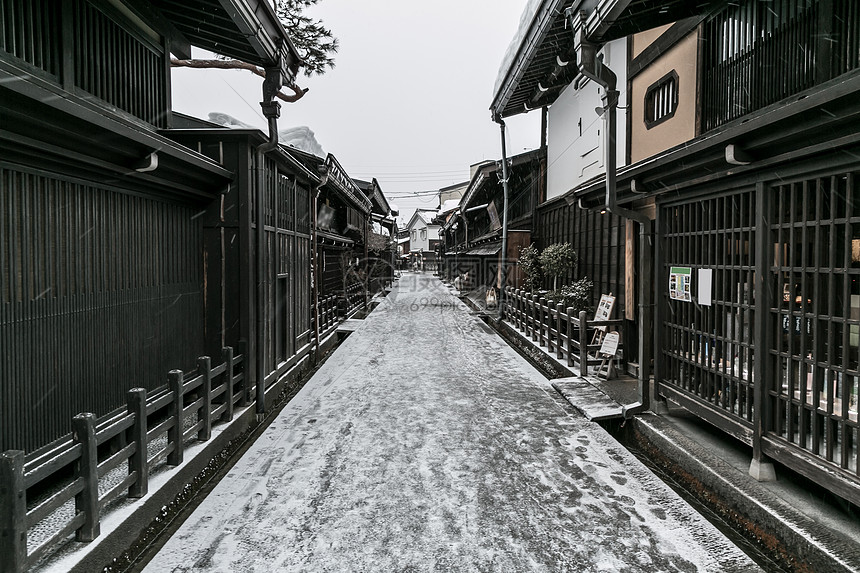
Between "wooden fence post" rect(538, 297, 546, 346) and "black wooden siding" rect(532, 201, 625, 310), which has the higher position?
"black wooden siding" rect(532, 201, 625, 310)

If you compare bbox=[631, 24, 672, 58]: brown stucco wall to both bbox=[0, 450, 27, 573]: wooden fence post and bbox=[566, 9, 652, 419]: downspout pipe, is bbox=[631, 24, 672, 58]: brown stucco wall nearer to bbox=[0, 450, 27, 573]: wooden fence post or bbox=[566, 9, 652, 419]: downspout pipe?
bbox=[566, 9, 652, 419]: downspout pipe

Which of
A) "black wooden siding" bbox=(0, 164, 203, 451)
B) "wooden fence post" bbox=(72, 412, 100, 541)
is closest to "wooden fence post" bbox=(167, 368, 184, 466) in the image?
"black wooden siding" bbox=(0, 164, 203, 451)

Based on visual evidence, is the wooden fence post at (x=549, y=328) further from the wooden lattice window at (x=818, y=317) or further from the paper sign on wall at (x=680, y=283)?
the wooden lattice window at (x=818, y=317)

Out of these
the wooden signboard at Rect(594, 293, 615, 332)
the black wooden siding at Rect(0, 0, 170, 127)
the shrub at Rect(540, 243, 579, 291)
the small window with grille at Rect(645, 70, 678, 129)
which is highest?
the small window with grille at Rect(645, 70, 678, 129)

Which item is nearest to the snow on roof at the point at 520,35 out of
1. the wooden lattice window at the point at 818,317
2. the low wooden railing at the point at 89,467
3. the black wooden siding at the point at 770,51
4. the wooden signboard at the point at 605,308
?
the black wooden siding at the point at 770,51

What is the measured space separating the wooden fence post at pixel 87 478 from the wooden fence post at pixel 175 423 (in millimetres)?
1365

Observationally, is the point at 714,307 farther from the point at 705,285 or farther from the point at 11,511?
the point at 11,511

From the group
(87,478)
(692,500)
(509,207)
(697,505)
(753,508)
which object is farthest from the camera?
(509,207)

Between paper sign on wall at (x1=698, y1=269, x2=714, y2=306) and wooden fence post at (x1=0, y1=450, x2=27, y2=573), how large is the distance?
651 centimetres

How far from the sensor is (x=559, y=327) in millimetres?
11516

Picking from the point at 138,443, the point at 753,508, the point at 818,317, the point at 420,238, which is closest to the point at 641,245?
the point at 818,317

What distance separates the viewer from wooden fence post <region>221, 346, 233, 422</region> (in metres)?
6.63

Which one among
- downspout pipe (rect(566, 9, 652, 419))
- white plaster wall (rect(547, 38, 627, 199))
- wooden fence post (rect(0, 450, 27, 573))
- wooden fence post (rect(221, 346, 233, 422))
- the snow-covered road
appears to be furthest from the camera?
white plaster wall (rect(547, 38, 627, 199))

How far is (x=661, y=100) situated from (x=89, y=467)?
32.8ft
